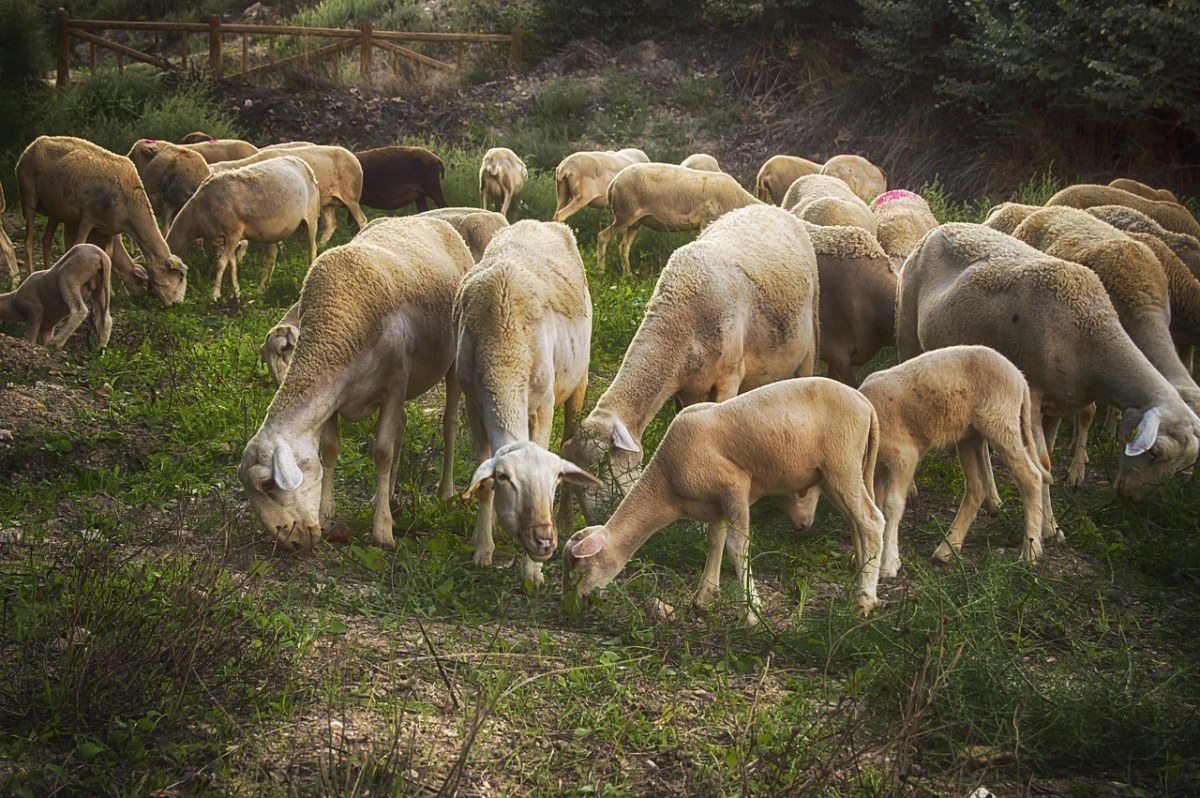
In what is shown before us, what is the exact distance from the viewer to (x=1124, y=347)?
7984 mm

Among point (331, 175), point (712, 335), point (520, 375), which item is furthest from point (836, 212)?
point (331, 175)

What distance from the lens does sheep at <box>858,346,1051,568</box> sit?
289 inches

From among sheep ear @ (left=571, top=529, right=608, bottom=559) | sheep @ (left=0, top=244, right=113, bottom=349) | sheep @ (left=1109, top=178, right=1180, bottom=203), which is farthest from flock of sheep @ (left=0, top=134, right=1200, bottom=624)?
sheep @ (left=1109, top=178, right=1180, bottom=203)

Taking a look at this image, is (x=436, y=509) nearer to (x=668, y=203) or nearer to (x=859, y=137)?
(x=668, y=203)

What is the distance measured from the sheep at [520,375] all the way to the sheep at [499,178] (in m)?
9.73

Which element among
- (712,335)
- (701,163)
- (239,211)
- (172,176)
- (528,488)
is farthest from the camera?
(701,163)

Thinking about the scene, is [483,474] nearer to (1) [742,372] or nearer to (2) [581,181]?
(1) [742,372]

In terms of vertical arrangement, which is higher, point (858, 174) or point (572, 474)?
point (572, 474)

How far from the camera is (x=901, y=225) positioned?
11.4 metres

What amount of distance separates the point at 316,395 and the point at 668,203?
935 cm

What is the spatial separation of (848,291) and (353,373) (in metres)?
4.09

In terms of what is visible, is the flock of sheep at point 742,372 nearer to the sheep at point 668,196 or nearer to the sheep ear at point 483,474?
the sheep ear at point 483,474

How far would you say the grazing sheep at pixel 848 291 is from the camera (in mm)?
9766

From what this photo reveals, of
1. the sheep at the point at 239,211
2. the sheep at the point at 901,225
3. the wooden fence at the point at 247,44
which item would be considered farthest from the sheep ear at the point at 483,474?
the wooden fence at the point at 247,44
